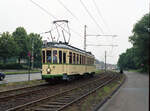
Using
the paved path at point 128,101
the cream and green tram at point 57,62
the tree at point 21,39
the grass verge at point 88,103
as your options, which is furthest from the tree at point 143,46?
the tree at point 21,39

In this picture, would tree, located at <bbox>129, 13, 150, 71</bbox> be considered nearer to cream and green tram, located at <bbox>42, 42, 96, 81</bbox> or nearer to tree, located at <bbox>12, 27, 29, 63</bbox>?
cream and green tram, located at <bbox>42, 42, 96, 81</bbox>

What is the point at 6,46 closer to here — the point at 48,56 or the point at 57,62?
the point at 48,56

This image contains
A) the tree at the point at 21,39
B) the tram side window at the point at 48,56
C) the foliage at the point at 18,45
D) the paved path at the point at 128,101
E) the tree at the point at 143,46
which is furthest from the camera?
the tree at the point at 21,39

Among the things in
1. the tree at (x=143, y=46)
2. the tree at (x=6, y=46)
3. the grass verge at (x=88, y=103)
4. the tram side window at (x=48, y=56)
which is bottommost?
the grass verge at (x=88, y=103)

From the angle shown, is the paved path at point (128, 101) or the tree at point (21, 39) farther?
the tree at point (21, 39)

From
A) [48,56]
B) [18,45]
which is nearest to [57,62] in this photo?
[48,56]

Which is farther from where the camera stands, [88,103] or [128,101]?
[128,101]

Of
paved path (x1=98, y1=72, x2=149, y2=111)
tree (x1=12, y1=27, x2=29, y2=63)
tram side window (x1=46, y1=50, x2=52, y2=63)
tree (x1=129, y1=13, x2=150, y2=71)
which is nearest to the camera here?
tree (x1=129, y1=13, x2=150, y2=71)

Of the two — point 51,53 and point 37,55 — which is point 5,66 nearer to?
point 37,55

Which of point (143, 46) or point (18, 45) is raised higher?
point (18, 45)

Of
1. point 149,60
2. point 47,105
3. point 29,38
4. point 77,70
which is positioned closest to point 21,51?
point 29,38

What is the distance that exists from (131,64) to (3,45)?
61.4 meters

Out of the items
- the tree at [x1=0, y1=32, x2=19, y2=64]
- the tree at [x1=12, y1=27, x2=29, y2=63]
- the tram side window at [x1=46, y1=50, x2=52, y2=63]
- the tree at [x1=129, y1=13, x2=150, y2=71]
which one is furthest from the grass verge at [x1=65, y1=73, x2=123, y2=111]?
the tree at [x1=12, y1=27, x2=29, y2=63]

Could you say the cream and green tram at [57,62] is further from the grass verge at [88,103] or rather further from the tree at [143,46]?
the tree at [143,46]
